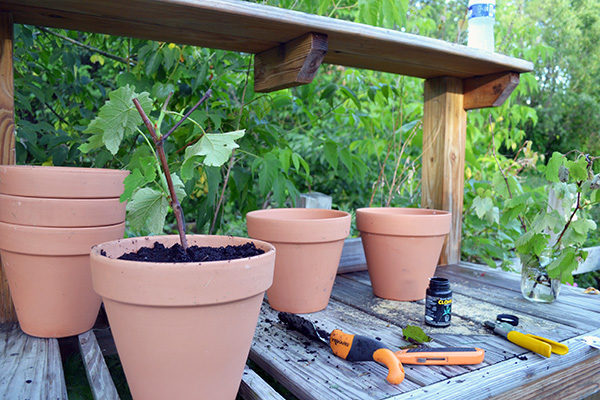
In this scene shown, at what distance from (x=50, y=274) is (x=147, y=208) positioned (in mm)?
385

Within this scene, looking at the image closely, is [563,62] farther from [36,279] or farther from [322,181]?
[36,279]

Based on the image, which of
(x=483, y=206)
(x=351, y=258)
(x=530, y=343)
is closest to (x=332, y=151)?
(x=351, y=258)

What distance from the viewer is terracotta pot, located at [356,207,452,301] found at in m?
1.43

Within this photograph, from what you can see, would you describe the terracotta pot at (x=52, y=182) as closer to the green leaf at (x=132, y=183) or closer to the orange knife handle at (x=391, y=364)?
the green leaf at (x=132, y=183)

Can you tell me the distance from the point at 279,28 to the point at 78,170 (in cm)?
A: 65

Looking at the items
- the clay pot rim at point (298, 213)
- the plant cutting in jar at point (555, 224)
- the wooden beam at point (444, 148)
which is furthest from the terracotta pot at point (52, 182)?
the wooden beam at point (444, 148)

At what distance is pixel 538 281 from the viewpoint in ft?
4.84

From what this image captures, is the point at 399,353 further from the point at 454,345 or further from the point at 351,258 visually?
the point at 351,258

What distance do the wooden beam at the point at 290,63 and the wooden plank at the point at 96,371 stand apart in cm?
88

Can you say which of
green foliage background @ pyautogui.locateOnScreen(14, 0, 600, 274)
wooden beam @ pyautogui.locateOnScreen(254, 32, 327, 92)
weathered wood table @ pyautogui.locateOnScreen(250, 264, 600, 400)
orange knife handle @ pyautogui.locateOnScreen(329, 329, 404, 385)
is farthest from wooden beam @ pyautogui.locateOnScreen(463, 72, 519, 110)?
orange knife handle @ pyautogui.locateOnScreen(329, 329, 404, 385)

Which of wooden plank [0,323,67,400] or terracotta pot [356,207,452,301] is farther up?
terracotta pot [356,207,452,301]

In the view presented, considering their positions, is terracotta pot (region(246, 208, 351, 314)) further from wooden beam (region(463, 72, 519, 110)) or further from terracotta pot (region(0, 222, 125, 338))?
wooden beam (region(463, 72, 519, 110))

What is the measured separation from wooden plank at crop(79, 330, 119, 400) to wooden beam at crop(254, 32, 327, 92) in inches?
34.7

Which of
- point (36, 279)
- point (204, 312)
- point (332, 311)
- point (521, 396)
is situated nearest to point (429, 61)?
point (332, 311)
